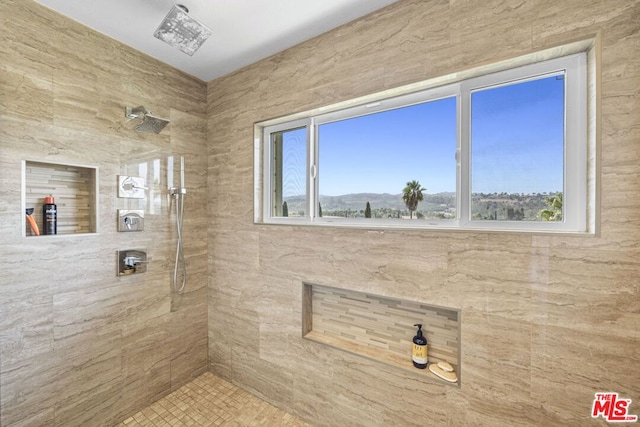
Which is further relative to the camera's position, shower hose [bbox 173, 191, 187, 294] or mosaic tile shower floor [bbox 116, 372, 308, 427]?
shower hose [bbox 173, 191, 187, 294]

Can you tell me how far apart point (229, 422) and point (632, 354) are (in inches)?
78.9

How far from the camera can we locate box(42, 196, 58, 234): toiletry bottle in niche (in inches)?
55.2

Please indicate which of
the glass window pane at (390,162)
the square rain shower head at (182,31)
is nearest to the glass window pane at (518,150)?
the glass window pane at (390,162)

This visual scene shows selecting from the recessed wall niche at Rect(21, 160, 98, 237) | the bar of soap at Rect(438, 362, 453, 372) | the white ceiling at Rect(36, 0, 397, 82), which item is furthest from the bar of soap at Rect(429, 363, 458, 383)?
the recessed wall niche at Rect(21, 160, 98, 237)

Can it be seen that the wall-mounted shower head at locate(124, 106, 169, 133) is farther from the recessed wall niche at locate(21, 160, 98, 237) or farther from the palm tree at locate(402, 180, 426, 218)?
the palm tree at locate(402, 180, 426, 218)

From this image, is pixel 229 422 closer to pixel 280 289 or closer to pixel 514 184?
pixel 280 289

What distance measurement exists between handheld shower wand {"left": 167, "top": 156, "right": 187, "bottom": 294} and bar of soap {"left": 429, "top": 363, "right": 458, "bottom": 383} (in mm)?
1745

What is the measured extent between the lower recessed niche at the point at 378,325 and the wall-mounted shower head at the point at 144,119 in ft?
4.63

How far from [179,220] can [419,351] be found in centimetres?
179

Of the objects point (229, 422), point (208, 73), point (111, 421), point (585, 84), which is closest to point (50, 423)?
point (111, 421)

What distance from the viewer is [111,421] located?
164 centimetres

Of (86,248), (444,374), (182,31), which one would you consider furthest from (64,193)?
(444,374)

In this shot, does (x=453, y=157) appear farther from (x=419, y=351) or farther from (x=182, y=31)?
(x=182, y=31)

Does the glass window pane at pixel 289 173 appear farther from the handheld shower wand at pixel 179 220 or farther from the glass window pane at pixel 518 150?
the glass window pane at pixel 518 150
